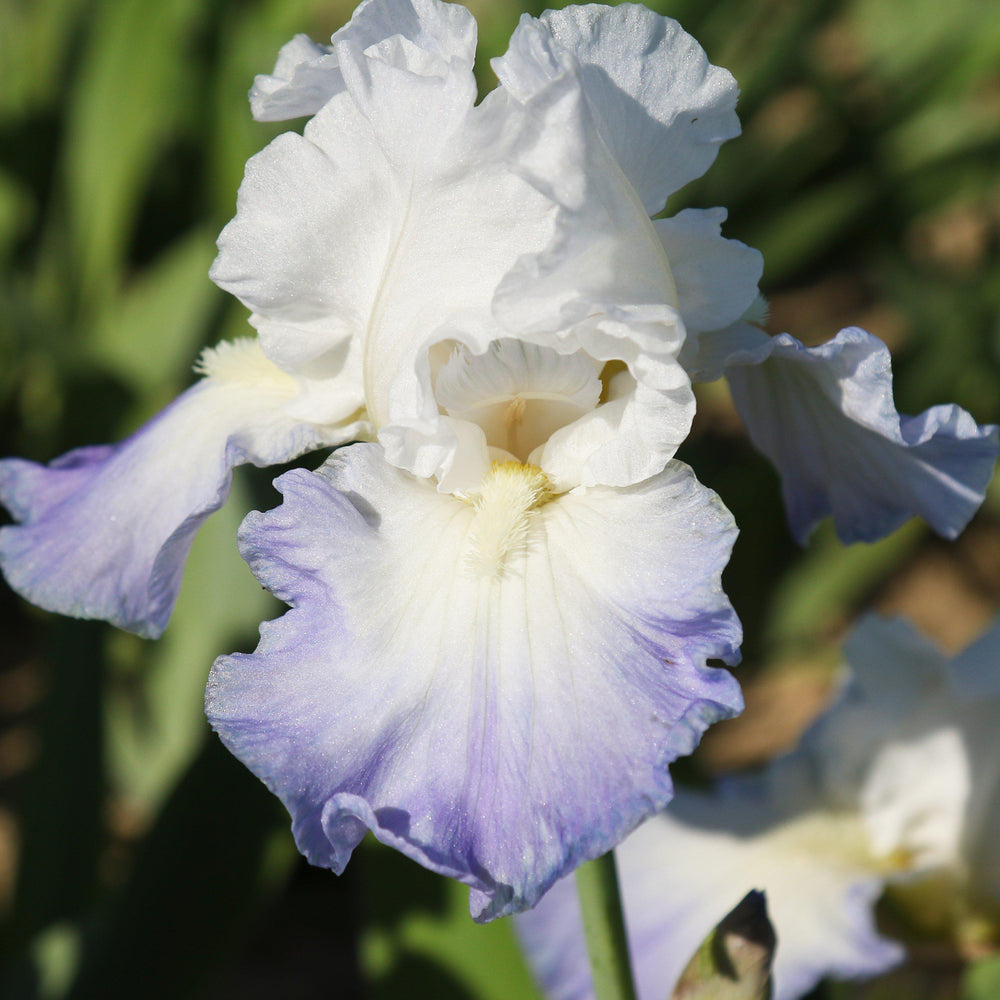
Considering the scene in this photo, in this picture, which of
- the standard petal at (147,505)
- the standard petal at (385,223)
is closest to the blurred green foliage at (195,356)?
the standard petal at (147,505)

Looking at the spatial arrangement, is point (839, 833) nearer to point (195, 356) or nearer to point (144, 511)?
point (144, 511)

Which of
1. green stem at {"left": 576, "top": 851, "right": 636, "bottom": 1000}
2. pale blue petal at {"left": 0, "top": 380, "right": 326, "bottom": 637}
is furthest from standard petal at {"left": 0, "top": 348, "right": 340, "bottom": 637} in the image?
green stem at {"left": 576, "top": 851, "right": 636, "bottom": 1000}

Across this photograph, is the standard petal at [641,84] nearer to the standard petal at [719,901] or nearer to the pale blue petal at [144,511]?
the pale blue petal at [144,511]

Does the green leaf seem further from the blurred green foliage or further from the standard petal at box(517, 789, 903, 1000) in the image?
the standard petal at box(517, 789, 903, 1000)

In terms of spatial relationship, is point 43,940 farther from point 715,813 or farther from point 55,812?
point 715,813

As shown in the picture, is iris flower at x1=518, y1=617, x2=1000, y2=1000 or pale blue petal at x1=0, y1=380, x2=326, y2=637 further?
iris flower at x1=518, y1=617, x2=1000, y2=1000
